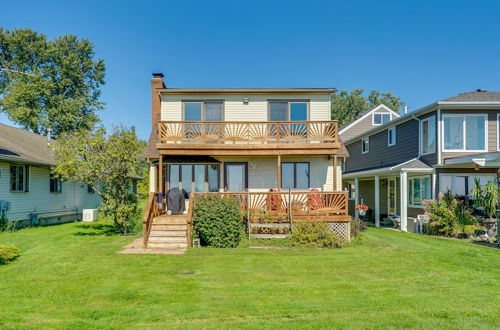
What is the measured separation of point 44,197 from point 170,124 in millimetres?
9627

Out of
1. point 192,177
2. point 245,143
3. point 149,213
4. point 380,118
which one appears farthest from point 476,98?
point 149,213

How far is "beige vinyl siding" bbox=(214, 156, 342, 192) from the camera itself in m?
15.3

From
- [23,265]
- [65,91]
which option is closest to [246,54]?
[23,265]

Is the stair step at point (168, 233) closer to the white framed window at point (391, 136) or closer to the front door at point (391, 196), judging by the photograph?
the front door at point (391, 196)

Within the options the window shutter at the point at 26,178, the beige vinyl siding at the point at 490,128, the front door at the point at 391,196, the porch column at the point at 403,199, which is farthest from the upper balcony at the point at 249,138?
the window shutter at the point at 26,178

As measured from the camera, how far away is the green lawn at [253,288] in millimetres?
5137

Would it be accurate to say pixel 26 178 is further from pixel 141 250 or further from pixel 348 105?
pixel 348 105

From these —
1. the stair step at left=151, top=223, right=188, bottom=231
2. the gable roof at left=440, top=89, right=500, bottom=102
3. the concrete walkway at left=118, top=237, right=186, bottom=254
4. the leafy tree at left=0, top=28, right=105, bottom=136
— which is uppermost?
the leafy tree at left=0, top=28, right=105, bottom=136

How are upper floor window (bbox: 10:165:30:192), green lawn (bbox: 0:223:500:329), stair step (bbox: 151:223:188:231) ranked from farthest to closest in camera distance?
upper floor window (bbox: 10:165:30:192) → stair step (bbox: 151:223:188:231) → green lawn (bbox: 0:223:500:329)

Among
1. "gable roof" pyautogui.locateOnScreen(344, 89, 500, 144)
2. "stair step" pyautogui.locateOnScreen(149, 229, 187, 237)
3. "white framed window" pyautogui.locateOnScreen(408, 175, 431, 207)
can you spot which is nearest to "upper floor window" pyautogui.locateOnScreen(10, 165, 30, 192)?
"stair step" pyautogui.locateOnScreen(149, 229, 187, 237)

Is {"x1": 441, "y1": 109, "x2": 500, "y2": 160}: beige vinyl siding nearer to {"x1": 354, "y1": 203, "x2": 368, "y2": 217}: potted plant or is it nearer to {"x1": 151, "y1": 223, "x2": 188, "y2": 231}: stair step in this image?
{"x1": 354, "y1": 203, "x2": 368, "y2": 217}: potted plant

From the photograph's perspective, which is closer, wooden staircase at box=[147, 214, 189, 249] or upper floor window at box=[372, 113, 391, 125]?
wooden staircase at box=[147, 214, 189, 249]

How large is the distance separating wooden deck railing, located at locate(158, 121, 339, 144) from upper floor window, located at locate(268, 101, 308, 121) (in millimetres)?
716

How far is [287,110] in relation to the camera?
15.6 m
